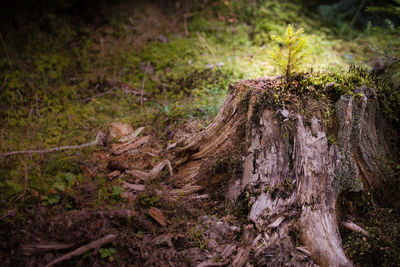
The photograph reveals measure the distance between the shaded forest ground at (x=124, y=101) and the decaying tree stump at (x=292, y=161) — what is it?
322mm

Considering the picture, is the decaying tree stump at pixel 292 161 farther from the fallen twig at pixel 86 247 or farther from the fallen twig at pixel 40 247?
the fallen twig at pixel 40 247

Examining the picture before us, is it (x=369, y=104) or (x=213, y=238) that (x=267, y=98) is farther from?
(x=213, y=238)

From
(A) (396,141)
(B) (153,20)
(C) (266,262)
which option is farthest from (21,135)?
(A) (396,141)

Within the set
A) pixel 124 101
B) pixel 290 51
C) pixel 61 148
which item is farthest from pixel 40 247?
pixel 124 101

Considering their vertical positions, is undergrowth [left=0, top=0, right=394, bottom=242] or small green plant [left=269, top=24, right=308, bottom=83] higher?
small green plant [left=269, top=24, right=308, bottom=83]

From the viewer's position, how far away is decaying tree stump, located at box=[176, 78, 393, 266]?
2.68m

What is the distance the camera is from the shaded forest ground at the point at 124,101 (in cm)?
288

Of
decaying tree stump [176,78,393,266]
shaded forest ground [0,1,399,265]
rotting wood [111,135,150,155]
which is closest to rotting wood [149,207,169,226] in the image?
shaded forest ground [0,1,399,265]

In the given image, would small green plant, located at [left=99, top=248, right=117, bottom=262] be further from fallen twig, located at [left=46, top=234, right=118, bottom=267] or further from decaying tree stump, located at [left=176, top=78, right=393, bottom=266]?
decaying tree stump, located at [left=176, top=78, right=393, bottom=266]

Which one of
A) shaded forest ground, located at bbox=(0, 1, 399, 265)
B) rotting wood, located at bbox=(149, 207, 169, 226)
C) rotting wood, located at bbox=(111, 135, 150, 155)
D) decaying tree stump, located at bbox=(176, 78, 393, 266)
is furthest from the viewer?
rotting wood, located at bbox=(111, 135, 150, 155)

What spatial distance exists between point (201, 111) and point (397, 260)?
3387 millimetres

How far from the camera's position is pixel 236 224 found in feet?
9.85

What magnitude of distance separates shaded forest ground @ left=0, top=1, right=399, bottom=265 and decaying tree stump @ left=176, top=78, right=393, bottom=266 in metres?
0.32

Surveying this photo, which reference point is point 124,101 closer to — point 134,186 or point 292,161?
point 134,186
